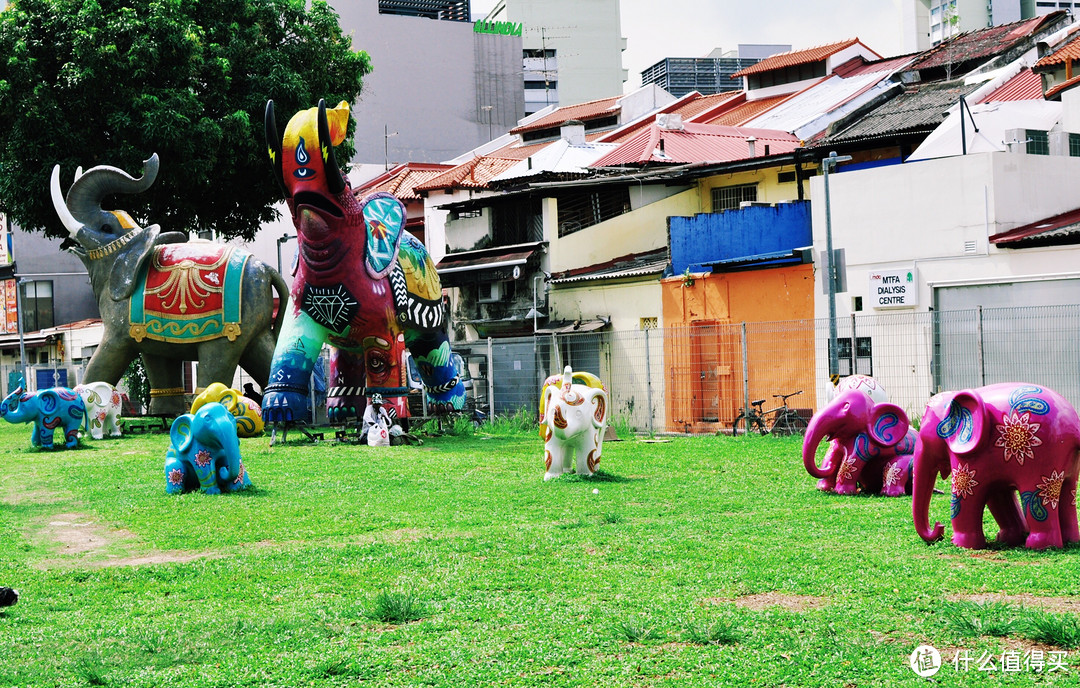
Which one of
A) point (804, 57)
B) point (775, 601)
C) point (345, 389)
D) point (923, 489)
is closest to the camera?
point (775, 601)

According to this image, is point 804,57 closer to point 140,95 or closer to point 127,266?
point 140,95

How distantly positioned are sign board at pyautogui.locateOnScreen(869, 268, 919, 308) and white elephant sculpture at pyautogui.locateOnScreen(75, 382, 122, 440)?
1281 cm

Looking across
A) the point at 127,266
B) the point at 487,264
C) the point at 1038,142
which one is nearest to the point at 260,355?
the point at 127,266

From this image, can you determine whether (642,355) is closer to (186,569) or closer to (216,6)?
(216,6)

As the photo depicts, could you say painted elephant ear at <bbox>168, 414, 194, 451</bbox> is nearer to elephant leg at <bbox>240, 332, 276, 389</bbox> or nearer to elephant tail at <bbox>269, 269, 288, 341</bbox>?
elephant tail at <bbox>269, 269, 288, 341</bbox>

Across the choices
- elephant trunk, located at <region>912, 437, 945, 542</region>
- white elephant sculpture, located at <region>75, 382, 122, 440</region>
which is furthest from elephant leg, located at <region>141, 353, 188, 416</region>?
elephant trunk, located at <region>912, 437, 945, 542</region>

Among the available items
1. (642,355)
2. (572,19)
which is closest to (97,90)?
(642,355)

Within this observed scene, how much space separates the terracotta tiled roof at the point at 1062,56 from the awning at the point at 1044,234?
6.49m

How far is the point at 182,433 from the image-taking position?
12352 millimetres

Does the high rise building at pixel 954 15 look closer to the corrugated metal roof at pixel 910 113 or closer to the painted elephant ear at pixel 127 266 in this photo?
the corrugated metal roof at pixel 910 113

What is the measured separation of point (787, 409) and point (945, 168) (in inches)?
181

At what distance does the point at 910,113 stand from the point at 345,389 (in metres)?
15.3

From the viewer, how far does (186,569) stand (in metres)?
8.09

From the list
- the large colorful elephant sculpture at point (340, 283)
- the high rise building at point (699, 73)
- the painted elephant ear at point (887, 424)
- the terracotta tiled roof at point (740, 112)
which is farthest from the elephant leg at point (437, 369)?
the high rise building at point (699, 73)
